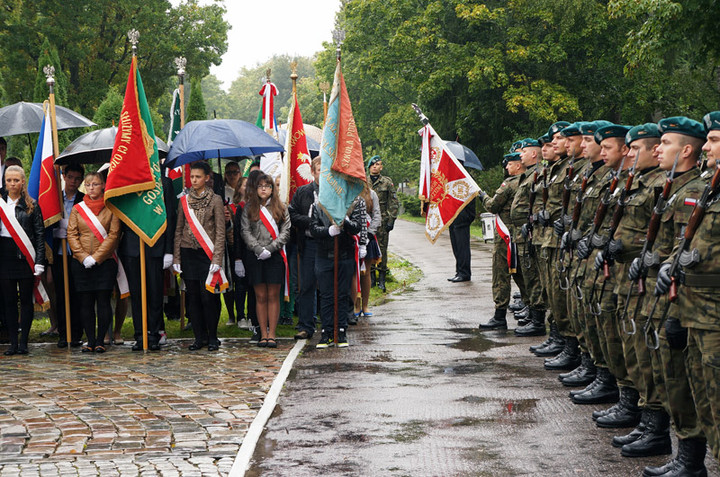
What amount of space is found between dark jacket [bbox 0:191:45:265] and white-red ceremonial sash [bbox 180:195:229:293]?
63.0 inches

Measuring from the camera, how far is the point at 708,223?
5.12m

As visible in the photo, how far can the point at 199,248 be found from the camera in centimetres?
1077

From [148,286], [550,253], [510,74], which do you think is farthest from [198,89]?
[550,253]

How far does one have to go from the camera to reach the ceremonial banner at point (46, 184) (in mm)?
10992

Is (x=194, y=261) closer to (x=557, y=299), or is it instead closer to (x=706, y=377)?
(x=557, y=299)

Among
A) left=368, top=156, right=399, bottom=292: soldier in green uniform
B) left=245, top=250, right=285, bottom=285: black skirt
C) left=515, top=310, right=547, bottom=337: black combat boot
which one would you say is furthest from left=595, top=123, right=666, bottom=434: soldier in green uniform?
left=368, top=156, right=399, bottom=292: soldier in green uniform

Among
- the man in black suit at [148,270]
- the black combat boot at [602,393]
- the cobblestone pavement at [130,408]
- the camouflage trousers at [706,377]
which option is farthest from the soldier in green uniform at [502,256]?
the camouflage trousers at [706,377]

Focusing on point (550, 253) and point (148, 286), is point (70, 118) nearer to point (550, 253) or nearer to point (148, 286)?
point (148, 286)

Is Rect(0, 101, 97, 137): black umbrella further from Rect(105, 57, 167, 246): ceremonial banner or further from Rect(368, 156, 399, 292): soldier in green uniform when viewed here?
Rect(368, 156, 399, 292): soldier in green uniform

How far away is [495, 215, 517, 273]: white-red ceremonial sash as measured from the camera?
1172 cm

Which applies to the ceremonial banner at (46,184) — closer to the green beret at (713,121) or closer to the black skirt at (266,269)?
the black skirt at (266,269)

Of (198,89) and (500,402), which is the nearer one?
(500,402)

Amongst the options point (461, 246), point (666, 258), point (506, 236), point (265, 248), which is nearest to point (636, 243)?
point (666, 258)

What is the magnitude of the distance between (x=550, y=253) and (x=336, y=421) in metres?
3.10
